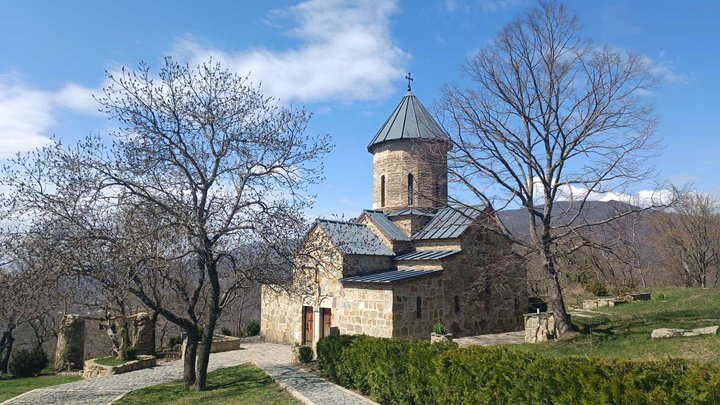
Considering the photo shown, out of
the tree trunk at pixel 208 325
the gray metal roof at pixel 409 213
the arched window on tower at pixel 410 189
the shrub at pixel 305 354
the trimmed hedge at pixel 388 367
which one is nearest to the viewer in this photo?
the trimmed hedge at pixel 388 367

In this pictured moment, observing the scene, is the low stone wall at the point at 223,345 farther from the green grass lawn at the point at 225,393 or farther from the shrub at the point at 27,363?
the shrub at the point at 27,363

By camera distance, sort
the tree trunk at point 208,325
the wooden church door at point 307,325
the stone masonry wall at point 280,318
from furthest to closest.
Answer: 1. the stone masonry wall at point 280,318
2. the wooden church door at point 307,325
3. the tree trunk at point 208,325

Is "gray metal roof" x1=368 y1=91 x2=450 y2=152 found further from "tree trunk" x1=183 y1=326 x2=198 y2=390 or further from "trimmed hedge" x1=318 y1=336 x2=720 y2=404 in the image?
"tree trunk" x1=183 y1=326 x2=198 y2=390

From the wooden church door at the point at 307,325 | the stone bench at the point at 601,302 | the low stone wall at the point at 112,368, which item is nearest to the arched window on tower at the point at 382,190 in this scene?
the wooden church door at the point at 307,325

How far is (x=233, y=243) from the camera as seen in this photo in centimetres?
1099

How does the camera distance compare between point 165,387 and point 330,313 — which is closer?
point 165,387

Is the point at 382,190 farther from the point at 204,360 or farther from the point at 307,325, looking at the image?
the point at 204,360

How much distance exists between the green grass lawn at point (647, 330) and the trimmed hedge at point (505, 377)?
255 cm

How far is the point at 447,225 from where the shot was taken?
18188 mm

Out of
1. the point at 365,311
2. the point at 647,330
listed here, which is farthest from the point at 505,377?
the point at 365,311

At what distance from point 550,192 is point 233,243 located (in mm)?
9782

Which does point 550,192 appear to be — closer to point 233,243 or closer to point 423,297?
point 423,297

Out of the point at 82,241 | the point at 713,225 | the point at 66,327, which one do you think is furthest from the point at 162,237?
the point at 713,225

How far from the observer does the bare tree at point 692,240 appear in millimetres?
27906
